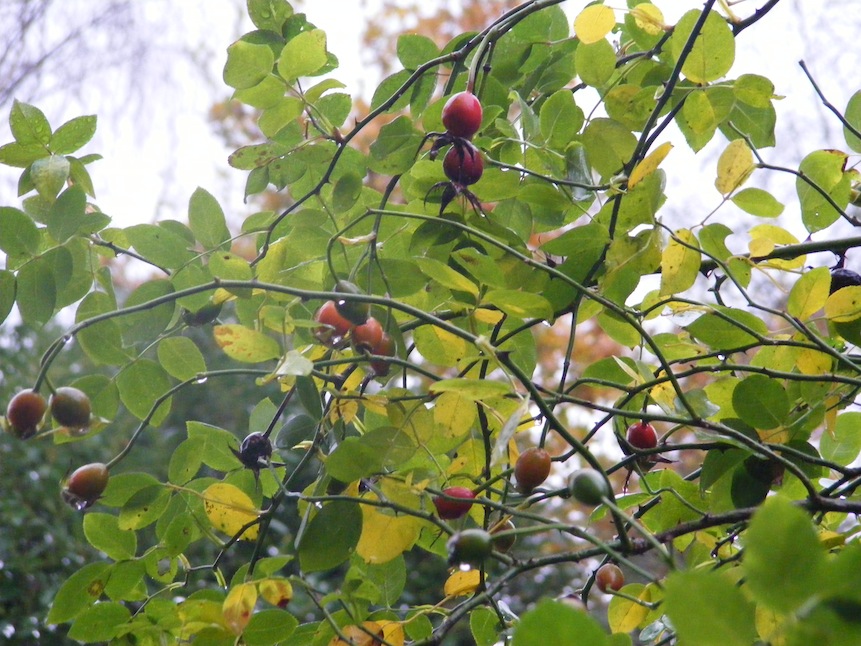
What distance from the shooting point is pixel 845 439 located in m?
0.77

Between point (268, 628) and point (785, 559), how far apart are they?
0.43 meters

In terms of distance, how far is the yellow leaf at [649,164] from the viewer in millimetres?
637

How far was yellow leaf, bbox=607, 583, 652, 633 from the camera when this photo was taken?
2.38ft

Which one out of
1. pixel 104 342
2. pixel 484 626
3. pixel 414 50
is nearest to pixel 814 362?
pixel 484 626

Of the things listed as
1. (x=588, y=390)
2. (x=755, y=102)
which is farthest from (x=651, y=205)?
(x=588, y=390)

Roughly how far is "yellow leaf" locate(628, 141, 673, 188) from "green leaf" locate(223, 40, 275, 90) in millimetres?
331

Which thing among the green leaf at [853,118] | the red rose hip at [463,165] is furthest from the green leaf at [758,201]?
the red rose hip at [463,165]

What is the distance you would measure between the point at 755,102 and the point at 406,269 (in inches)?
13.7

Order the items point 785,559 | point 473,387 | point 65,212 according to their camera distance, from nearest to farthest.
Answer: point 785,559 → point 473,387 → point 65,212

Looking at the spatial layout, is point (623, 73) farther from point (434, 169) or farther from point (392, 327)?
point (392, 327)

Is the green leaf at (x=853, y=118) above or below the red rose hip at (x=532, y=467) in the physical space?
above

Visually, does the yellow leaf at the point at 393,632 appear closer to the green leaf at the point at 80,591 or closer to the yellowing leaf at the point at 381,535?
the yellowing leaf at the point at 381,535

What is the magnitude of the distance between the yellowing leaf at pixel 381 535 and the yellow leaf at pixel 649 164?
31 cm

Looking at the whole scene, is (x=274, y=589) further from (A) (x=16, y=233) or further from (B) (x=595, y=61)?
(B) (x=595, y=61)
